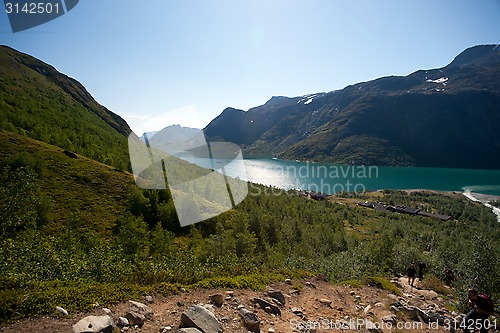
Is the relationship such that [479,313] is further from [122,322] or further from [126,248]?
[126,248]

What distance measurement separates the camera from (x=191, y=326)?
693 centimetres

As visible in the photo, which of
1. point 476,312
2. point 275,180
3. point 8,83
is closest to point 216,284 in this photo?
point 476,312

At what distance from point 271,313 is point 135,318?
15.0 feet

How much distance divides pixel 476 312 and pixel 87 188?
109ft

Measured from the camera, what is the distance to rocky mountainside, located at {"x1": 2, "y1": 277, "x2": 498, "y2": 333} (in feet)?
22.1

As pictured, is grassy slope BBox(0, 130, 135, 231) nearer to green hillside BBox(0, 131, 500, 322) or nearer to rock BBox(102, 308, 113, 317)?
green hillside BBox(0, 131, 500, 322)

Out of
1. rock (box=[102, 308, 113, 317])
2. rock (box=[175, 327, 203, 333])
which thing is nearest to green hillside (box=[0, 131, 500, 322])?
rock (box=[102, 308, 113, 317])

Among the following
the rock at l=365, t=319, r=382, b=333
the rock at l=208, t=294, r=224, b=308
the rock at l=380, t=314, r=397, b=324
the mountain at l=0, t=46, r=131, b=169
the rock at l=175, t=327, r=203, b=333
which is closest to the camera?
the rock at l=175, t=327, r=203, b=333

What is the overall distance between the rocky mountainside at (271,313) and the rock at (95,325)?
2cm

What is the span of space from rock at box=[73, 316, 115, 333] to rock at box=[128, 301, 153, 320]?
3.37ft

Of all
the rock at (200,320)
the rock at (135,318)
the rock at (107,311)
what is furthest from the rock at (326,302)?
the rock at (107,311)

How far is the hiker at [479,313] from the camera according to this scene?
8.55m

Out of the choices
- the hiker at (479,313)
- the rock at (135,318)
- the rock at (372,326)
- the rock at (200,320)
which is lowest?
the rock at (372,326)

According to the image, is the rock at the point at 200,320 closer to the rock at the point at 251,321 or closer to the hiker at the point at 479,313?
the rock at the point at 251,321
